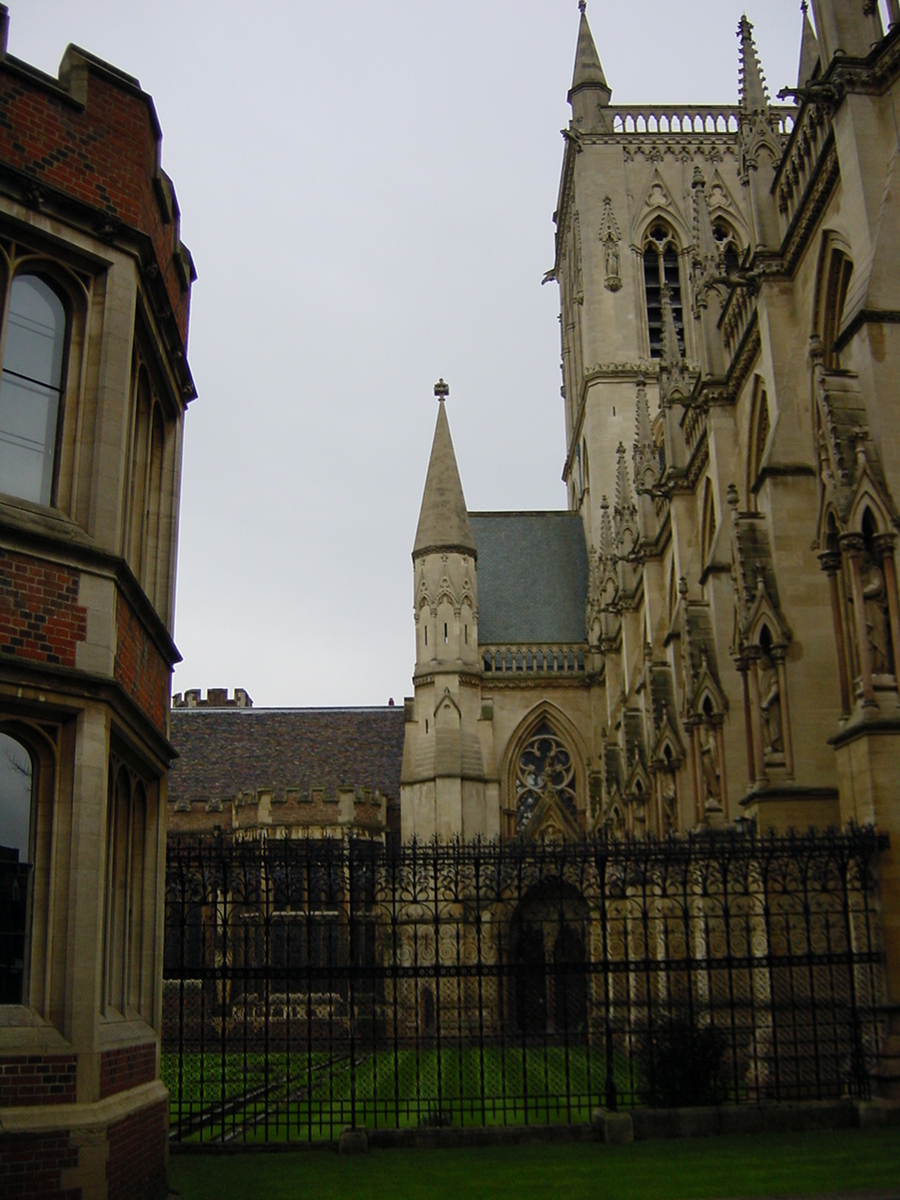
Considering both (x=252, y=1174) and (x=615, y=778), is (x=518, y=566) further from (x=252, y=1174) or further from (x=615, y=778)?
(x=252, y=1174)

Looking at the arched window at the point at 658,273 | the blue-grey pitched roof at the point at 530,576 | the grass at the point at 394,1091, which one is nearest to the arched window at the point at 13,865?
the grass at the point at 394,1091

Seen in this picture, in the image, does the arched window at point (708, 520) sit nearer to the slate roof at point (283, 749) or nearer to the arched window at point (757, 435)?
the arched window at point (757, 435)

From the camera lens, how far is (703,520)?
2605 cm

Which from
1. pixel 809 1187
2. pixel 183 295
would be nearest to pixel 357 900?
pixel 809 1187

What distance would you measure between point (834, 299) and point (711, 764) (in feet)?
27.4

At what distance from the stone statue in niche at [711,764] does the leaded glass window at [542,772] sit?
19488 mm

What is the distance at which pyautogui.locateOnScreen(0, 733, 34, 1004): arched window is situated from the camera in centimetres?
834

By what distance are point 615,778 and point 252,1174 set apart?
2504 cm

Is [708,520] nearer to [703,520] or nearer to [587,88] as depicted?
[703,520]

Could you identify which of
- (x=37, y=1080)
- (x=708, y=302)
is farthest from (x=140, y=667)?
(x=708, y=302)

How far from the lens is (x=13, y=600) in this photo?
28.1 ft

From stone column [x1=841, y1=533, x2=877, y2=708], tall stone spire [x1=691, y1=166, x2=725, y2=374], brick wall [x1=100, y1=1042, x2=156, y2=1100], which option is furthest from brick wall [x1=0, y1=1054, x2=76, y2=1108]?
tall stone spire [x1=691, y1=166, x2=725, y2=374]

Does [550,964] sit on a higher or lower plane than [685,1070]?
higher

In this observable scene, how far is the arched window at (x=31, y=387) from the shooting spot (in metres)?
9.06
